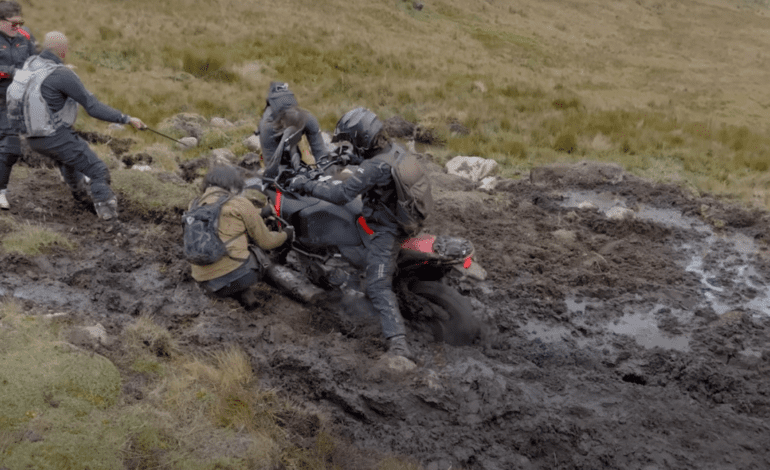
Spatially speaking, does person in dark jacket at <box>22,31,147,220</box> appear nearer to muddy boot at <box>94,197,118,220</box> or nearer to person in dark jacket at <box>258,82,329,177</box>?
muddy boot at <box>94,197,118,220</box>

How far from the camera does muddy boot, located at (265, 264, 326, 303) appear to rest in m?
5.08

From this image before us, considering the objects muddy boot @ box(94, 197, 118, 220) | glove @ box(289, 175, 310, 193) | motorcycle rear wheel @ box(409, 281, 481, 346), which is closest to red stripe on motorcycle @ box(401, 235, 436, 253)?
motorcycle rear wheel @ box(409, 281, 481, 346)

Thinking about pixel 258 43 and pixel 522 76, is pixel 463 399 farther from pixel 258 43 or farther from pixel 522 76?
pixel 522 76

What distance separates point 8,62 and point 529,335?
6158 millimetres

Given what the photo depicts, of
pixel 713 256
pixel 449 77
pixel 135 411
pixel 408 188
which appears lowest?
pixel 449 77

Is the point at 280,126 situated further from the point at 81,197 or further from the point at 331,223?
the point at 81,197

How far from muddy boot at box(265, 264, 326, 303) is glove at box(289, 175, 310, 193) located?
35.0 inches

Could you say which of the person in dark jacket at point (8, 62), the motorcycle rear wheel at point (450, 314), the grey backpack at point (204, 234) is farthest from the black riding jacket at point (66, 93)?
the motorcycle rear wheel at point (450, 314)

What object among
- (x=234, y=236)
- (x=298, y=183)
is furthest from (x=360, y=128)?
(x=234, y=236)

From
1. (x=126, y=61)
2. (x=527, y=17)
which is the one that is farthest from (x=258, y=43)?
(x=527, y=17)

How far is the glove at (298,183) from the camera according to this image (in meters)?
4.44

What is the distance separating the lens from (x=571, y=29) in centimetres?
3322

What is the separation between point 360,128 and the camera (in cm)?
411

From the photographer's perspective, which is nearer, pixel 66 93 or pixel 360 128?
pixel 360 128
